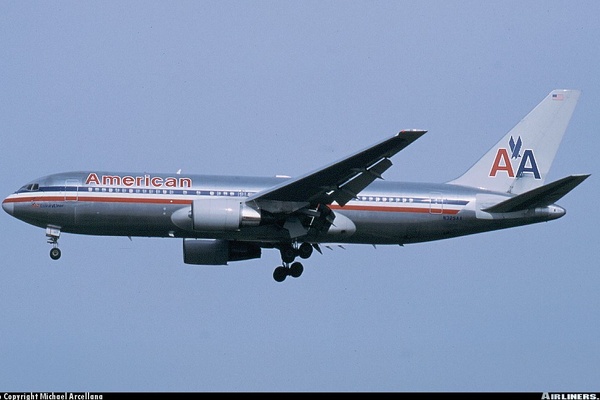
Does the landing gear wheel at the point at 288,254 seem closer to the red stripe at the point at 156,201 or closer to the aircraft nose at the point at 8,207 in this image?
the red stripe at the point at 156,201

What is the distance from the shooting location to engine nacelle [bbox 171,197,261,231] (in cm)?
4044

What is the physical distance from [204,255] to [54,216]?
647 cm

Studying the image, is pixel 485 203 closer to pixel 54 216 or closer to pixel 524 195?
pixel 524 195

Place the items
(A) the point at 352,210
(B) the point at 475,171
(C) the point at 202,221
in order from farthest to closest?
(B) the point at 475,171 < (A) the point at 352,210 < (C) the point at 202,221

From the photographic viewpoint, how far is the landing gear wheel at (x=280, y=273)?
44688mm

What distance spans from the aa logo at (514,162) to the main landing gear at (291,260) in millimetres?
8929

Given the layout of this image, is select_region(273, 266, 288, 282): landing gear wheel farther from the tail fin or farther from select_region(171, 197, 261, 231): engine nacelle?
the tail fin

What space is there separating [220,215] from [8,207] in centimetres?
928

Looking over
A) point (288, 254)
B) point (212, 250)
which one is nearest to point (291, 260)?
point (288, 254)

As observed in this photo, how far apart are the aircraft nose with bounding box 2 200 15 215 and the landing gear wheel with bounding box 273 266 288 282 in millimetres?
10993

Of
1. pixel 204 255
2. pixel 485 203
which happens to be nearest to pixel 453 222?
pixel 485 203

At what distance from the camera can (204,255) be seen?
147 feet

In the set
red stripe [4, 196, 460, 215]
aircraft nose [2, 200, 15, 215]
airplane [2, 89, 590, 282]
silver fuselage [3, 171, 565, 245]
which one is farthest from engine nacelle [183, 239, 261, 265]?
aircraft nose [2, 200, 15, 215]

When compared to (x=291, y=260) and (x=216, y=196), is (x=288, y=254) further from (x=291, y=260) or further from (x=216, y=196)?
(x=216, y=196)
